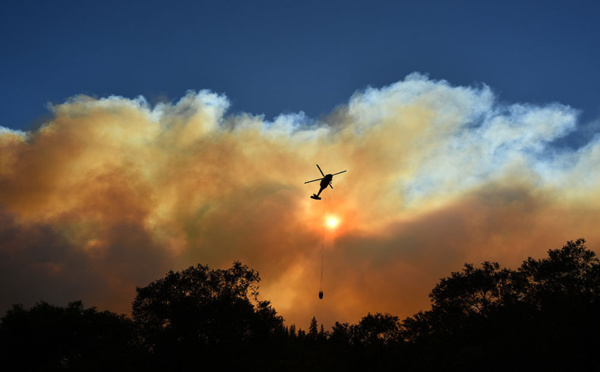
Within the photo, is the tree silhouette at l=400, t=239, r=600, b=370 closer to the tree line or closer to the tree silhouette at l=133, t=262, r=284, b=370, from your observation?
the tree line

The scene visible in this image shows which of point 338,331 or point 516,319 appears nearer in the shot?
point 516,319

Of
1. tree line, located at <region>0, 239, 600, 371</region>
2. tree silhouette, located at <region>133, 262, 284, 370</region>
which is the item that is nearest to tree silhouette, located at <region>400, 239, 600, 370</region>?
tree line, located at <region>0, 239, 600, 371</region>

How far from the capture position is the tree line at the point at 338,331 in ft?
120

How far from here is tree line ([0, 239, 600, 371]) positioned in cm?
3662

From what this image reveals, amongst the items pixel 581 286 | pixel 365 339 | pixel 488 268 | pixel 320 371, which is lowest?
pixel 320 371

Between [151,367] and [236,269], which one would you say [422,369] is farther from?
[151,367]

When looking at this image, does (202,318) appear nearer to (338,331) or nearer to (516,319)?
(338,331)

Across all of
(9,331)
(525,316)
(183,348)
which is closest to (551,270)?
(525,316)

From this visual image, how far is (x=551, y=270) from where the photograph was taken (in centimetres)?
5541

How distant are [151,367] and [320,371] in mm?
20207

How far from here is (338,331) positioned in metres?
62.6

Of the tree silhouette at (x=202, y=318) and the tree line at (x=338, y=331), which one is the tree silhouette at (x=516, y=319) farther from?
the tree silhouette at (x=202, y=318)

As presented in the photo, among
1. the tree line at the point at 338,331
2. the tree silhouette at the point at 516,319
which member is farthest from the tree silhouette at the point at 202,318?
the tree silhouette at the point at 516,319

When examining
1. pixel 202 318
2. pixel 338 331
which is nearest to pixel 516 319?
pixel 338 331
